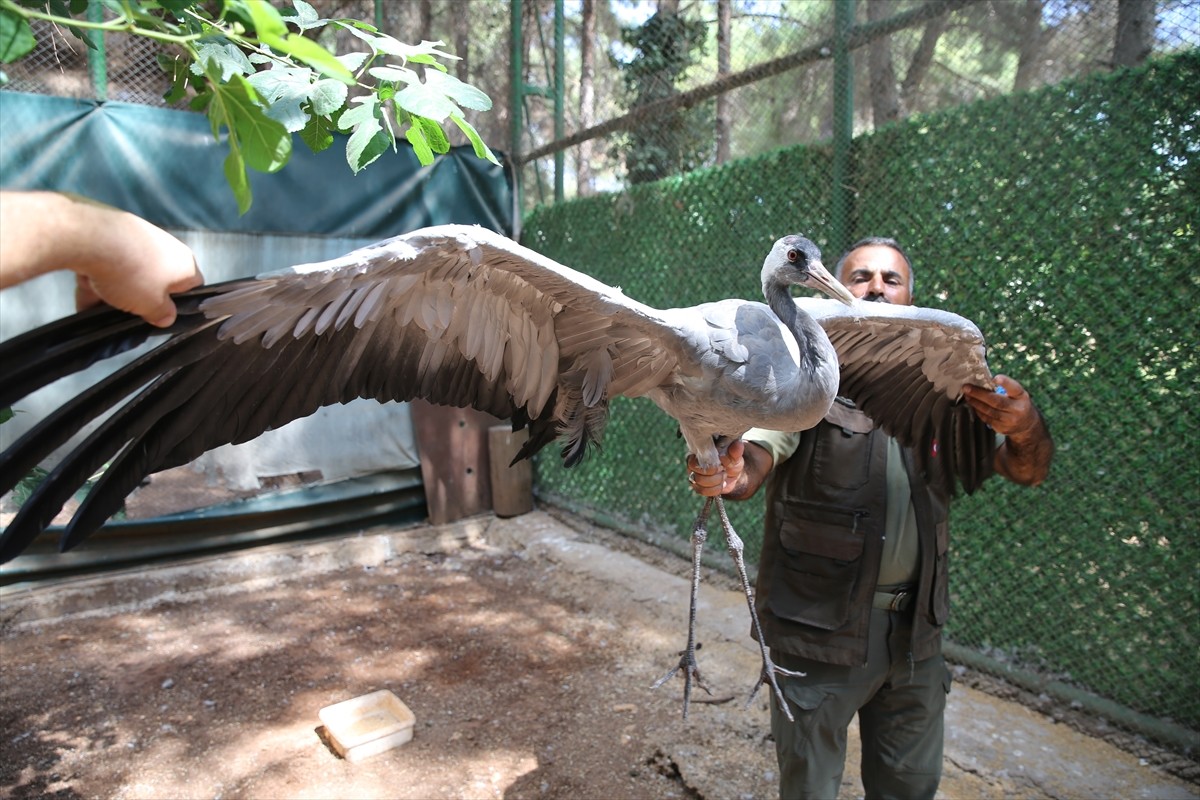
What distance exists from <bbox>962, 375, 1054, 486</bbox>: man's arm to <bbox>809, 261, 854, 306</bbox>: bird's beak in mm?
528

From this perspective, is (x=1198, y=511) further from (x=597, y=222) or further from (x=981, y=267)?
(x=597, y=222)

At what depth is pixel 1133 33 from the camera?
3.03 meters

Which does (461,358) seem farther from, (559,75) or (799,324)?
(559,75)

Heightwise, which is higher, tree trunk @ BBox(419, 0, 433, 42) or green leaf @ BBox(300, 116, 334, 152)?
tree trunk @ BBox(419, 0, 433, 42)

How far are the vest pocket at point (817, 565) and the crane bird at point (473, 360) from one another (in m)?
0.22

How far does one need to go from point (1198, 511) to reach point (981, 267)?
1.28 m

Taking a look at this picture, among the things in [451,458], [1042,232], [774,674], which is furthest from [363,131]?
[451,458]

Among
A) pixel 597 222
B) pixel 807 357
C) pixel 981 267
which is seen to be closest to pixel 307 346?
pixel 807 357

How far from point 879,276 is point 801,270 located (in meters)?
0.44

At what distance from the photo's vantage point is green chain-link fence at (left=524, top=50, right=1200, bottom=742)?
2867 mm

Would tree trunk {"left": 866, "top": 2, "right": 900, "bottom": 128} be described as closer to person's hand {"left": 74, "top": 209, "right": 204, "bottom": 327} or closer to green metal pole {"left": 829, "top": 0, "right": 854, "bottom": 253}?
green metal pole {"left": 829, "top": 0, "right": 854, "bottom": 253}

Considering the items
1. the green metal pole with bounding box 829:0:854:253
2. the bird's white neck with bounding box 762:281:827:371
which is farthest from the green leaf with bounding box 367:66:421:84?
the green metal pole with bounding box 829:0:854:253

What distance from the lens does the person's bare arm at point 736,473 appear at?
7.43 ft

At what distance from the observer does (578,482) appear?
6172mm
